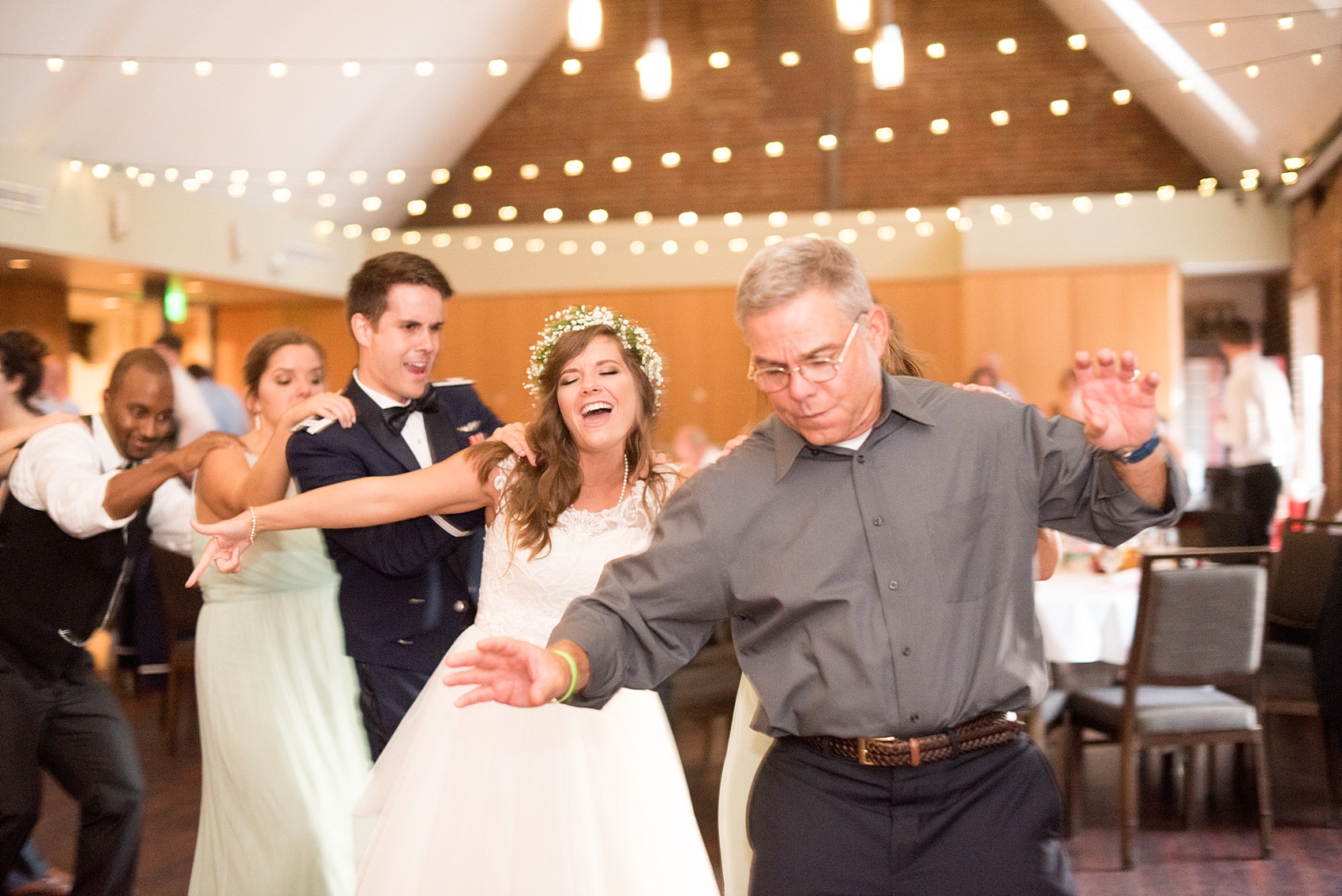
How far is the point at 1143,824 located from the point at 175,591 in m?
4.00

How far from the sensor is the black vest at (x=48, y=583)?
2963mm

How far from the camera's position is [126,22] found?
7082 millimetres

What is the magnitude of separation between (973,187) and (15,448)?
9.31 metres

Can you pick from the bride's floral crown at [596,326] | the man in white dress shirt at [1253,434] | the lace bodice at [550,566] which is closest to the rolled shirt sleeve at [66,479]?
the lace bodice at [550,566]

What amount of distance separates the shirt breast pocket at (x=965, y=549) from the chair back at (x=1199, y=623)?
7.13 ft

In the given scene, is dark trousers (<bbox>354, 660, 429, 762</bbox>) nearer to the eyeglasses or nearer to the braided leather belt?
the braided leather belt

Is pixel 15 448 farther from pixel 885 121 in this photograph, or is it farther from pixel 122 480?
pixel 885 121

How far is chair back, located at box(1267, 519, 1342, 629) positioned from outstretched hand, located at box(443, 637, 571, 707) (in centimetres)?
404

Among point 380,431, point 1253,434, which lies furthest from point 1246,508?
point 380,431

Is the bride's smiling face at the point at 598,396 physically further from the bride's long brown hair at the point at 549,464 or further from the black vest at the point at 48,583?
the black vest at the point at 48,583

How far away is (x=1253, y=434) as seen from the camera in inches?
310

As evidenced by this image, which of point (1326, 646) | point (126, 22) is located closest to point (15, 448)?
point (1326, 646)

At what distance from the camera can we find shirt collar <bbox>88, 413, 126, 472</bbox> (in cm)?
308

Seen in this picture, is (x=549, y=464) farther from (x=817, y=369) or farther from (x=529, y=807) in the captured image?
(x=817, y=369)
